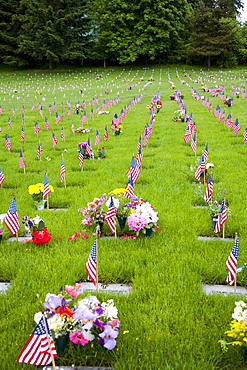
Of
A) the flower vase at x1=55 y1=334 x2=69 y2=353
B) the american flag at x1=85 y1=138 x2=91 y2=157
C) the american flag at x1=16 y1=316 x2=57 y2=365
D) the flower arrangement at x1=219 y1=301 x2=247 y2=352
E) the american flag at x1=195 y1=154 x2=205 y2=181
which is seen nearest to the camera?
the american flag at x1=16 y1=316 x2=57 y2=365

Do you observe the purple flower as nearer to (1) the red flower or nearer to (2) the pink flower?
(2) the pink flower

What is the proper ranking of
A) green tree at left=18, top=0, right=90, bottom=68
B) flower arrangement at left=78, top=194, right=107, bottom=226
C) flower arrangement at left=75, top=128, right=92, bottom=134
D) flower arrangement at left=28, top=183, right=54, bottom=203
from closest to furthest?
flower arrangement at left=78, top=194, right=107, bottom=226, flower arrangement at left=28, top=183, right=54, bottom=203, flower arrangement at left=75, top=128, right=92, bottom=134, green tree at left=18, top=0, right=90, bottom=68

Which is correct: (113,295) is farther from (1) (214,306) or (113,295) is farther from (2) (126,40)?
(2) (126,40)

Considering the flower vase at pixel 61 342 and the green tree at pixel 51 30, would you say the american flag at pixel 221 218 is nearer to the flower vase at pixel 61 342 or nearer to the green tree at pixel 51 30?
the flower vase at pixel 61 342

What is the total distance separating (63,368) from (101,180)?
479 cm

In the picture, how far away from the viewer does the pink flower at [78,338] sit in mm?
2570

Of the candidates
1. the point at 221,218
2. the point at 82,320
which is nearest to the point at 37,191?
the point at 221,218

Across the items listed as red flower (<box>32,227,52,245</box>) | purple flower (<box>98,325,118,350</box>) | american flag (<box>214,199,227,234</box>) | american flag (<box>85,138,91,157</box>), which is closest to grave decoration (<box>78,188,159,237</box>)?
red flower (<box>32,227,52,245</box>)

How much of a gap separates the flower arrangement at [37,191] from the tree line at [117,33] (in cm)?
3949

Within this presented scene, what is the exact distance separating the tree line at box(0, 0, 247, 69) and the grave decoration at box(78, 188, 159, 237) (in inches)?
1590

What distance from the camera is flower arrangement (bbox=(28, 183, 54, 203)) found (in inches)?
222

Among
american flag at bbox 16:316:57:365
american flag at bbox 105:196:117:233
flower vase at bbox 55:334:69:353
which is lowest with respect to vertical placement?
flower vase at bbox 55:334:69:353

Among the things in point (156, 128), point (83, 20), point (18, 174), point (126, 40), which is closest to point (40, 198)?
point (18, 174)

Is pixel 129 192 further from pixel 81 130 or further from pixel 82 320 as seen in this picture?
pixel 81 130
